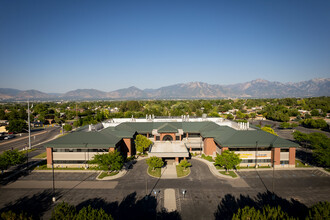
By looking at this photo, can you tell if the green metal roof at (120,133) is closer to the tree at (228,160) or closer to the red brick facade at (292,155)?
the tree at (228,160)

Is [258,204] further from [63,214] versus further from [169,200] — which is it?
[63,214]

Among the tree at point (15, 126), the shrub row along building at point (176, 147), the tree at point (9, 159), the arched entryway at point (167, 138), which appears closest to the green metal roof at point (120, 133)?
the shrub row along building at point (176, 147)

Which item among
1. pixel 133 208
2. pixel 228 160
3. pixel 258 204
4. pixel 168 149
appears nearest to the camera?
pixel 133 208

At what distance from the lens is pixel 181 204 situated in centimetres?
3098

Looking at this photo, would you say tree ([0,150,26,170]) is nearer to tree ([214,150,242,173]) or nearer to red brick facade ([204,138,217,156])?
tree ([214,150,242,173])

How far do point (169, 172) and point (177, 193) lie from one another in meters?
9.41

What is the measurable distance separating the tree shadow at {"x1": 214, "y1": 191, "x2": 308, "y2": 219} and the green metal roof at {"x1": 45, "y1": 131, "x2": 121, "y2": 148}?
2906 cm

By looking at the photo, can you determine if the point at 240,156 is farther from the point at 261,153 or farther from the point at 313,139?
the point at 313,139

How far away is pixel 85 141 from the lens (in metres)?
47.0

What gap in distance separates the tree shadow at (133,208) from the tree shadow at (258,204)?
7.66m

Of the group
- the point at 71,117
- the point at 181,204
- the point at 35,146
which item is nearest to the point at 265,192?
the point at 181,204

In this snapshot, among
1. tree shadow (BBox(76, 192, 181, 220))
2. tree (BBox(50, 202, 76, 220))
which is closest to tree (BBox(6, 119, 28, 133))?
tree shadow (BBox(76, 192, 181, 220))

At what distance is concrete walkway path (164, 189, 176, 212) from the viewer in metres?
29.9

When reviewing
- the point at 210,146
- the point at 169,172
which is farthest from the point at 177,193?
the point at 210,146
